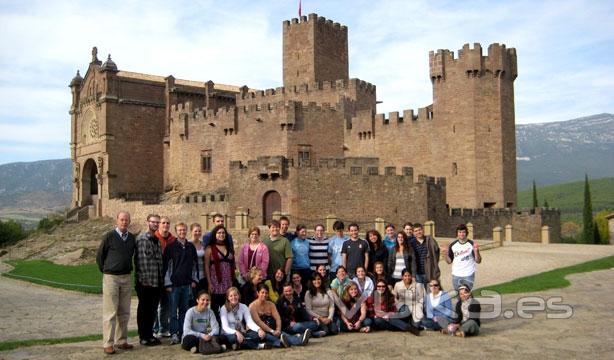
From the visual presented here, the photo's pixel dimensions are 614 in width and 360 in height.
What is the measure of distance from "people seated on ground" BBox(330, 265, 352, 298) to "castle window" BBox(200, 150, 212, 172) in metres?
31.2

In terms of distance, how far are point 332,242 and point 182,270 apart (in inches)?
126

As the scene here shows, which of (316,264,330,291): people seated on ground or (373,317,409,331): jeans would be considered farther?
(316,264,330,291): people seated on ground

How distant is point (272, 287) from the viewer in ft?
36.4

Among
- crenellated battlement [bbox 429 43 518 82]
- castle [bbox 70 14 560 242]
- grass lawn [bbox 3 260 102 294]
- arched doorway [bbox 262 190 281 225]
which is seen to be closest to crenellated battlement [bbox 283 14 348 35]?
castle [bbox 70 14 560 242]

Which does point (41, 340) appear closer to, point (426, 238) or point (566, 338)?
point (426, 238)

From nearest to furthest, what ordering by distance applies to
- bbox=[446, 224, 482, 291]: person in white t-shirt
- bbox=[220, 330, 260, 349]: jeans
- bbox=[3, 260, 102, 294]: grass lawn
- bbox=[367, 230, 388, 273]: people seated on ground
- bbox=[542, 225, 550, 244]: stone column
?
bbox=[220, 330, 260, 349]: jeans → bbox=[446, 224, 482, 291]: person in white t-shirt → bbox=[367, 230, 388, 273]: people seated on ground → bbox=[3, 260, 102, 294]: grass lawn → bbox=[542, 225, 550, 244]: stone column

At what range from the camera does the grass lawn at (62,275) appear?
64.2 feet

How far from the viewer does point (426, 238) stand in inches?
472

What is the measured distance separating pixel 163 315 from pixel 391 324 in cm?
373

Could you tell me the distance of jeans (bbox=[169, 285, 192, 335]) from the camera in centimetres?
1030

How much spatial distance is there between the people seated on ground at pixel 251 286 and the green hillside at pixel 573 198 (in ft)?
266

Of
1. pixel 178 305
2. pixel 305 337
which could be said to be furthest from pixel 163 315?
pixel 305 337

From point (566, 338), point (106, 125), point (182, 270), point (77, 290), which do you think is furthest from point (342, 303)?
point (106, 125)

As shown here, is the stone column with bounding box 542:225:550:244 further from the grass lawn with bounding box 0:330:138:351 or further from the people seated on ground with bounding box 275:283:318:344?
the grass lawn with bounding box 0:330:138:351
